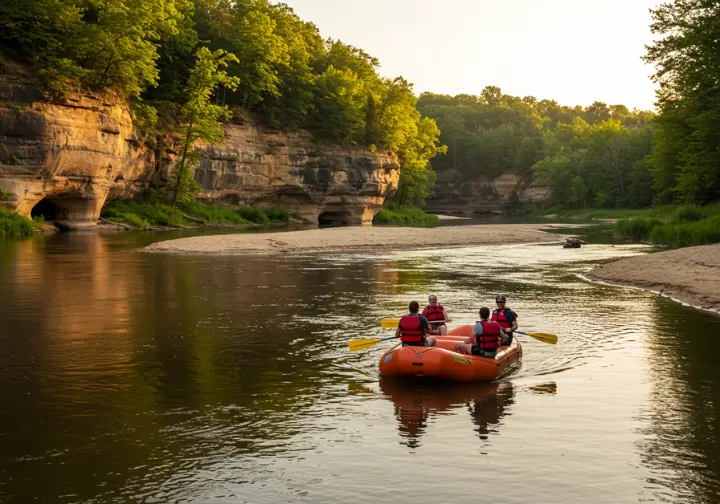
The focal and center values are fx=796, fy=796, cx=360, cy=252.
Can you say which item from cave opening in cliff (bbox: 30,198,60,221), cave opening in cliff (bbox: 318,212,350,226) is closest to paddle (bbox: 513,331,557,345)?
cave opening in cliff (bbox: 30,198,60,221)

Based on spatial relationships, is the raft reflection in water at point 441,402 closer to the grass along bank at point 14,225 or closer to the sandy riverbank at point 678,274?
the sandy riverbank at point 678,274

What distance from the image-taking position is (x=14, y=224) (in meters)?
51.6

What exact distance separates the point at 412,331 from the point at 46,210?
5404 centimetres

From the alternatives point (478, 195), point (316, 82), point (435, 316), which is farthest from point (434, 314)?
point (478, 195)

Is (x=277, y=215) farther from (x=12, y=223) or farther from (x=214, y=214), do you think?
(x=12, y=223)

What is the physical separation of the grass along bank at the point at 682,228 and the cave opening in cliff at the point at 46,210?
1702 inches

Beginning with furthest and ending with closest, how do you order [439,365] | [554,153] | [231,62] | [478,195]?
[478,195]
[554,153]
[231,62]
[439,365]

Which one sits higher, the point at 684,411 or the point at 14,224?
the point at 14,224

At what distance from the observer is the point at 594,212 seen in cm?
11944

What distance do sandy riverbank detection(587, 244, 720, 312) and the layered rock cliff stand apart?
37955mm

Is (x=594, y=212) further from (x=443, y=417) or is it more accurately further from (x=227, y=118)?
(x=443, y=417)

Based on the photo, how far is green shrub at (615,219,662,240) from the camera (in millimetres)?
56531

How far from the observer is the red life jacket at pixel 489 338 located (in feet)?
48.6

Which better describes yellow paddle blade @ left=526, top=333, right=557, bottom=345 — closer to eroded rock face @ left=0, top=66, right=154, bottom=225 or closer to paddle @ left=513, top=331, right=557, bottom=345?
paddle @ left=513, top=331, right=557, bottom=345
